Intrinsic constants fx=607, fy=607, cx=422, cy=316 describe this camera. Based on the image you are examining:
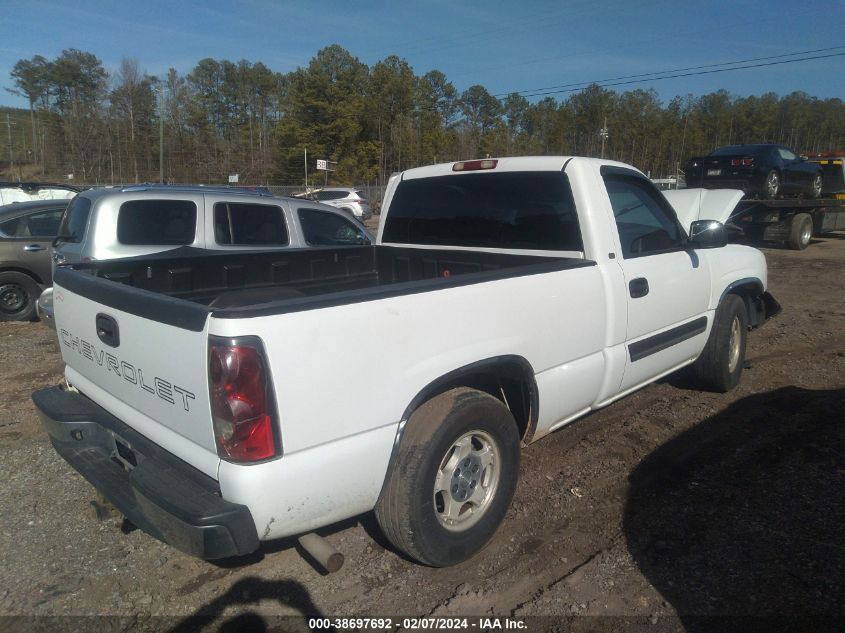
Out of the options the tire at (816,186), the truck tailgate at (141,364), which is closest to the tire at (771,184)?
the tire at (816,186)

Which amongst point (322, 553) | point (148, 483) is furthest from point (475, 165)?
point (148, 483)

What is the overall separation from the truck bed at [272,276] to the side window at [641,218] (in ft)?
1.90

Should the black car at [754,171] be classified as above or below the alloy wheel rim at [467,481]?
above

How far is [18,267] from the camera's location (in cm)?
852

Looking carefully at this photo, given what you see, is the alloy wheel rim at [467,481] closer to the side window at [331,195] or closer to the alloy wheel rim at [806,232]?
the alloy wheel rim at [806,232]

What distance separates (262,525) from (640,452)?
2851mm

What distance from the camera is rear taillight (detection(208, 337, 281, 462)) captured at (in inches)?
83.0

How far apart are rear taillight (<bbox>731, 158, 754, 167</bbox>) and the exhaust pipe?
1607cm

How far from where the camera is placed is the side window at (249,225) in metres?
6.96

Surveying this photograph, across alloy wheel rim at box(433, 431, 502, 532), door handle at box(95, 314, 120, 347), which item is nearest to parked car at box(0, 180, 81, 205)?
door handle at box(95, 314, 120, 347)

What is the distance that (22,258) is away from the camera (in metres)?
8.55

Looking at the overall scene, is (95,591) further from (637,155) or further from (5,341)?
(637,155)

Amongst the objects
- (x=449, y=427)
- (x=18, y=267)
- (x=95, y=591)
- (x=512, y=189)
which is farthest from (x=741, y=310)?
(x=18, y=267)

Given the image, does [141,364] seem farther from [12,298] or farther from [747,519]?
[12,298]
